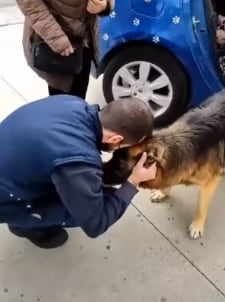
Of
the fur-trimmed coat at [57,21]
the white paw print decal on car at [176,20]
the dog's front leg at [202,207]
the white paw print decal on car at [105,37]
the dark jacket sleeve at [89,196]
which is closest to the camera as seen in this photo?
the dark jacket sleeve at [89,196]

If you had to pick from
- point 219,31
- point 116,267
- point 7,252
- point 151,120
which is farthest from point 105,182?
point 219,31

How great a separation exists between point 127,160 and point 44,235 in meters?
0.67

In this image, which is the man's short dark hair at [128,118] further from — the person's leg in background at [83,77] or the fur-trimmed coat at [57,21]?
the person's leg in background at [83,77]

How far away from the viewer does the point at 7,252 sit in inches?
89.7

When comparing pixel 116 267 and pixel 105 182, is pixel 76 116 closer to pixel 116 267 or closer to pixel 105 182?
pixel 105 182

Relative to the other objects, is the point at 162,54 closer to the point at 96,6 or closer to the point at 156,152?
the point at 96,6

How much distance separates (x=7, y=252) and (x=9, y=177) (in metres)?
0.58

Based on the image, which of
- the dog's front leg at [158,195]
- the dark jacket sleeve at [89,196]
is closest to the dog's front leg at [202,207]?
the dog's front leg at [158,195]

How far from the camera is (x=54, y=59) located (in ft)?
7.32

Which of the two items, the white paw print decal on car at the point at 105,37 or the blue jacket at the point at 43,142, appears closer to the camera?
the blue jacket at the point at 43,142

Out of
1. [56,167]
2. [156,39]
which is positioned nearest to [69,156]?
[56,167]

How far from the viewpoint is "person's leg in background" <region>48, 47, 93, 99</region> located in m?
2.41

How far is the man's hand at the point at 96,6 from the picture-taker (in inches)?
82.7

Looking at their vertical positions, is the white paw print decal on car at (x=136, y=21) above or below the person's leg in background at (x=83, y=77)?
above
